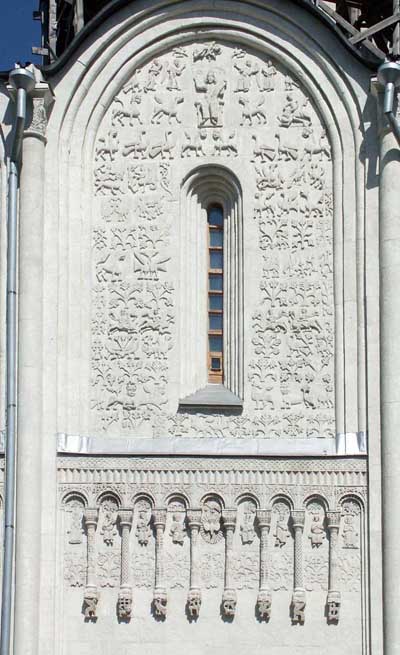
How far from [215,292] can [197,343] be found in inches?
27.1

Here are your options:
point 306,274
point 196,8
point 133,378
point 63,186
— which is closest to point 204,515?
point 133,378

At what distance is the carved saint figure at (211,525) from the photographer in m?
17.4

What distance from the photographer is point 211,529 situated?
17.4m

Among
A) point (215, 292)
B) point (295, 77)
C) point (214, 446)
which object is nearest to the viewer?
point (214, 446)

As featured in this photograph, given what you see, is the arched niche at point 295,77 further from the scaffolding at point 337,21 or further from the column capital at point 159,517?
the column capital at point 159,517

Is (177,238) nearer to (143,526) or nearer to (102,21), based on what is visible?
(102,21)

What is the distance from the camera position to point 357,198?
1812 centimetres

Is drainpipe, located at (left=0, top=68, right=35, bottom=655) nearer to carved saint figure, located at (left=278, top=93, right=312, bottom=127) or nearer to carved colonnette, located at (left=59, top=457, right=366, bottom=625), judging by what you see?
carved colonnette, located at (left=59, top=457, right=366, bottom=625)

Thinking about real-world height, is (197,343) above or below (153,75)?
below

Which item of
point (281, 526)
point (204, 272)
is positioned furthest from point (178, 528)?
point (204, 272)

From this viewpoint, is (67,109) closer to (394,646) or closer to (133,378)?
(133,378)

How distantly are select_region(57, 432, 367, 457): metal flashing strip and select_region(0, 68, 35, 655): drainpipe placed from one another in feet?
2.11

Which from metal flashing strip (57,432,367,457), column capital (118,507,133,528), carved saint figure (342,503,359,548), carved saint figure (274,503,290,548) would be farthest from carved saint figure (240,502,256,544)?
column capital (118,507,133,528)

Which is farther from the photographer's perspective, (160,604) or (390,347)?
(390,347)
